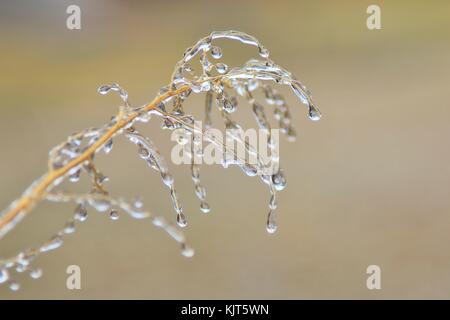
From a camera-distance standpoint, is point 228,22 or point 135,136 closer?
point 135,136

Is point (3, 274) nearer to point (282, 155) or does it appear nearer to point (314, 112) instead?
point (314, 112)

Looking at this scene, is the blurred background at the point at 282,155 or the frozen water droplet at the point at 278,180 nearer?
the frozen water droplet at the point at 278,180

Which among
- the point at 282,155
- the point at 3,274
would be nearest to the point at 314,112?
the point at 3,274

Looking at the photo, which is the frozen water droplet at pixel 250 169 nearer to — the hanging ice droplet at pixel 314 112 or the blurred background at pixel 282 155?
the hanging ice droplet at pixel 314 112

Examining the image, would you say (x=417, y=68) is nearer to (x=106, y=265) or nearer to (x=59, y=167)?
(x=106, y=265)

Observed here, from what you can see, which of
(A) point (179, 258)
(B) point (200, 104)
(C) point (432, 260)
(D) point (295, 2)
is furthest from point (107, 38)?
(C) point (432, 260)

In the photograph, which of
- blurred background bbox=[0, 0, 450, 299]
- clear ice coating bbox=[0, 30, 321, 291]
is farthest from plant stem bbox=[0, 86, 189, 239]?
blurred background bbox=[0, 0, 450, 299]

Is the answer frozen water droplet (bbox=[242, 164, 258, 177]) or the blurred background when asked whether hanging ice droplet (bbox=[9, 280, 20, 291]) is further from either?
the blurred background

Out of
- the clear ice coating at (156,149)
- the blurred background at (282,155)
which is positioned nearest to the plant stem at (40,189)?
the clear ice coating at (156,149)
